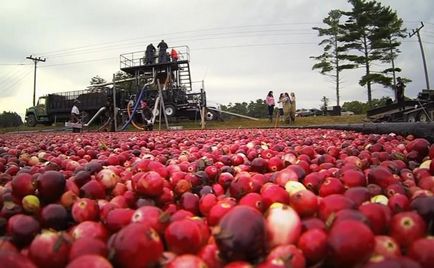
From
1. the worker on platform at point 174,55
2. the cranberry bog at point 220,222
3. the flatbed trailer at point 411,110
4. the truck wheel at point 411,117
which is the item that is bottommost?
the cranberry bog at point 220,222

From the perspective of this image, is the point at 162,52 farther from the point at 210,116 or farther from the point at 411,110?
the point at 411,110

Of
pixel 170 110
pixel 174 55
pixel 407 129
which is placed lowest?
pixel 407 129

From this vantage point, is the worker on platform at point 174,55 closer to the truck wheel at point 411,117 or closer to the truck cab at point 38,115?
the truck cab at point 38,115

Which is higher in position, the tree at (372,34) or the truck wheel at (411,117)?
the tree at (372,34)

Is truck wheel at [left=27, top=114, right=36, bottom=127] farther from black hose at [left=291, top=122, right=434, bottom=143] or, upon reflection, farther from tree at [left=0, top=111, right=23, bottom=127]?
black hose at [left=291, top=122, right=434, bottom=143]

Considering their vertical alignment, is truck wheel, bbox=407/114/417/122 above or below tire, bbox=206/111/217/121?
below

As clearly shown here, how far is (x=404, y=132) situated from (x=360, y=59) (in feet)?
155

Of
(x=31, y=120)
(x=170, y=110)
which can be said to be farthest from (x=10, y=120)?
(x=170, y=110)

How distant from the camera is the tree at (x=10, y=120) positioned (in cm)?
6625

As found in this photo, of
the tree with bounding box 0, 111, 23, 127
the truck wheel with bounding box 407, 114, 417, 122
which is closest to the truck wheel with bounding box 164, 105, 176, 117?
the truck wheel with bounding box 407, 114, 417, 122

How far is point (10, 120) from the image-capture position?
7025cm

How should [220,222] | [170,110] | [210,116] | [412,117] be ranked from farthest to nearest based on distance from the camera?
[210,116] → [170,110] → [412,117] → [220,222]

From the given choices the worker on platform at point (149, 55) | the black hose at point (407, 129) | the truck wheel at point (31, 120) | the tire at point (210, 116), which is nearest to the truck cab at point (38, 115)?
the truck wheel at point (31, 120)

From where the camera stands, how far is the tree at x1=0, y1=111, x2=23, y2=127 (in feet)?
217
